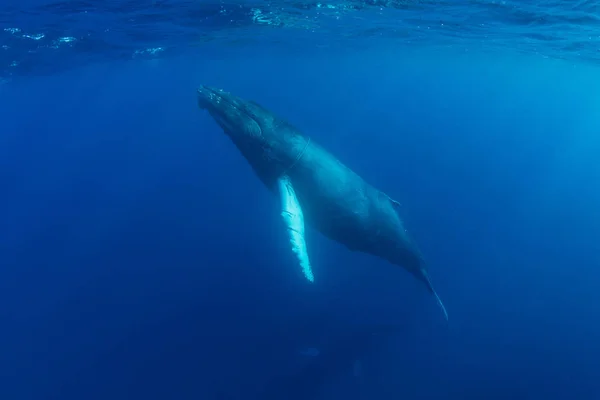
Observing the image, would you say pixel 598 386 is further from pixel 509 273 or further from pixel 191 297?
pixel 191 297

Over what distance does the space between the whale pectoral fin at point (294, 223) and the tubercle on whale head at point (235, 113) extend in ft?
4.55

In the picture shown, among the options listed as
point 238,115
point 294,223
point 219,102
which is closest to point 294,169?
point 294,223

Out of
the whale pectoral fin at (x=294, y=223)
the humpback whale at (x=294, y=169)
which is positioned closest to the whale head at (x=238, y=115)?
the humpback whale at (x=294, y=169)

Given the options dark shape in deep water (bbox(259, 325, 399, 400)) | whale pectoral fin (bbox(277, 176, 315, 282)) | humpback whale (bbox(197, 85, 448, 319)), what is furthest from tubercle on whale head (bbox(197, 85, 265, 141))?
dark shape in deep water (bbox(259, 325, 399, 400))

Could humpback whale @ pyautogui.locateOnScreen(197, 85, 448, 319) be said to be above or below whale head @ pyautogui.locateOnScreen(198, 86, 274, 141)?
below

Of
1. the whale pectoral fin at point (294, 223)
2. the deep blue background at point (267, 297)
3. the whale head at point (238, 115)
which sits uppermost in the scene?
the whale head at point (238, 115)

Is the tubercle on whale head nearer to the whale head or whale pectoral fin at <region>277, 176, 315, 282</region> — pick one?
the whale head

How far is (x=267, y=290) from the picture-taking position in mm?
16422

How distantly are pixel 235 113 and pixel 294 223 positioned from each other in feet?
9.36

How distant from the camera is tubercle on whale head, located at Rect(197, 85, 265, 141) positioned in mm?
9133

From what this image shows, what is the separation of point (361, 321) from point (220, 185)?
16.1 m

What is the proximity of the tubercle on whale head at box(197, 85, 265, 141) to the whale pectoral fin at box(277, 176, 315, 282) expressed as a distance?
1.39 m

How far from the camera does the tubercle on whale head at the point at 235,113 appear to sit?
30.0 feet

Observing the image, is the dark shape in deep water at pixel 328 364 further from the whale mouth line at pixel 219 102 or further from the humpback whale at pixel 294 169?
the whale mouth line at pixel 219 102
